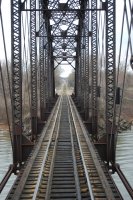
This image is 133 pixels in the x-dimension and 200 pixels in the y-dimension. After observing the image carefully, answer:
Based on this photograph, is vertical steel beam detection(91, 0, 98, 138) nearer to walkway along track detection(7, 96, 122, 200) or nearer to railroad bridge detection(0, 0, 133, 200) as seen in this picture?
railroad bridge detection(0, 0, 133, 200)

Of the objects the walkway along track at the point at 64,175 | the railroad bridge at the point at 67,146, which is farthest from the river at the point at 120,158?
the walkway along track at the point at 64,175

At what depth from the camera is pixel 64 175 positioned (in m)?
12.8

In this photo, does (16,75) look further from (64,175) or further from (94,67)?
(94,67)

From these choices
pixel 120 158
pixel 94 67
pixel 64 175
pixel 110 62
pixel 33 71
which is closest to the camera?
pixel 64 175

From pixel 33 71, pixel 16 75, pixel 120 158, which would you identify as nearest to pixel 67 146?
pixel 16 75

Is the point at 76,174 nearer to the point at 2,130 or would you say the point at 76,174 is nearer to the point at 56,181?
the point at 56,181

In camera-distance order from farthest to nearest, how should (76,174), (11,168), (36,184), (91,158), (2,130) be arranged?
(2,130) < (11,168) < (91,158) < (76,174) < (36,184)

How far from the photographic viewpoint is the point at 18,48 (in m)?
17.5

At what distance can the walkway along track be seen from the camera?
34.9 ft

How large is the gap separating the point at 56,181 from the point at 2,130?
45.3m

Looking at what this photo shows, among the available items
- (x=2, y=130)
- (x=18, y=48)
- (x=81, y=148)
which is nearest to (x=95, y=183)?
(x=81, y=148)

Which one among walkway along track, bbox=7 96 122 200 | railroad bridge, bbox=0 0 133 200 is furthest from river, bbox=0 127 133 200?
walkway along track, bbox=7 96 122 200

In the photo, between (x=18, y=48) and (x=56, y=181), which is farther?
(x=18, y=48)

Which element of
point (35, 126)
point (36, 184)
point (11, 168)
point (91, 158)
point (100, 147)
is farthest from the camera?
point (35, 126)
